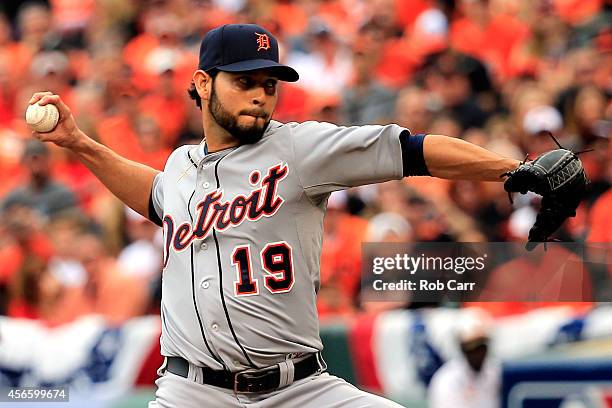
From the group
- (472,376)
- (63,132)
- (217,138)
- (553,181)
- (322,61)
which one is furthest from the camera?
(322,61)

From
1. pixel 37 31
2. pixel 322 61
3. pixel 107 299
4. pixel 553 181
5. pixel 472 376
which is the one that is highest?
pixel 37 31

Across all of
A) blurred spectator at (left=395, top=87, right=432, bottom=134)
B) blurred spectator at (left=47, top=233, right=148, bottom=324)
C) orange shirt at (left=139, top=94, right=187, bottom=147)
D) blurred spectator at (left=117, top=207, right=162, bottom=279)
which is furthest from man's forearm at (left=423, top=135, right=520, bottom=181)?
orange shirt at (left=139, top=94, right=187, bottom=147)

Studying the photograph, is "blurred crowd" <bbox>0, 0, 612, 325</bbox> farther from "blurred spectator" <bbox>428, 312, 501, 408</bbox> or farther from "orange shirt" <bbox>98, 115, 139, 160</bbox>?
"blurred spectator" <bbox>428, 312, 501, 408</bbox>

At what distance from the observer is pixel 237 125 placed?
3.70 metres

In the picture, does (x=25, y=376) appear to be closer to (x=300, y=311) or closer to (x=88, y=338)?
(x=88, y=338)

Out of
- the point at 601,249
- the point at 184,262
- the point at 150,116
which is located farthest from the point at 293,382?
the point at 150,116

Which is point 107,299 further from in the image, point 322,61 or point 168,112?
point 322,61

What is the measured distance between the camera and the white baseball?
3.89m

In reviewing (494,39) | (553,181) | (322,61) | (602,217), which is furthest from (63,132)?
(494,39)

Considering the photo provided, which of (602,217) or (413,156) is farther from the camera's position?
(602,217)

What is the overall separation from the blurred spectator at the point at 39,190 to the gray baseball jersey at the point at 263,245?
13.2 ft

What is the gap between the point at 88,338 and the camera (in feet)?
18.7

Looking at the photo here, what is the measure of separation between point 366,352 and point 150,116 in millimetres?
3311

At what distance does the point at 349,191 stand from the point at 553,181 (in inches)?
155
